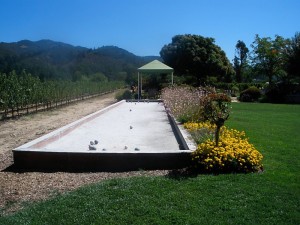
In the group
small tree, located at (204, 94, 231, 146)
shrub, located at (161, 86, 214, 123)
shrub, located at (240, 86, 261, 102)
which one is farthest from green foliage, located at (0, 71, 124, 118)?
shrub, located at (240, 86, 261, 102)

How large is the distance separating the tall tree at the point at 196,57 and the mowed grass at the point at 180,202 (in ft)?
101

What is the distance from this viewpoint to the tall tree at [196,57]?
119 ft

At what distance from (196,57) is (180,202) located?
107 ft

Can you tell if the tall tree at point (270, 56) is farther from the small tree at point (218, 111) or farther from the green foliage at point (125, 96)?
the small tree at point (218, 111)

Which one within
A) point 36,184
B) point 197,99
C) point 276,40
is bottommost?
point 36,184

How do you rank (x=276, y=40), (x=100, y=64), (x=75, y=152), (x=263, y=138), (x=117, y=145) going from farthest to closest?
(x=100, y=64), (x=276, y=40), (x=263, y=138), (x=117, y=145), (x=75, y=152)

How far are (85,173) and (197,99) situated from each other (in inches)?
227

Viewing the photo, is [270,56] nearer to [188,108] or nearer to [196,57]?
[196,57]

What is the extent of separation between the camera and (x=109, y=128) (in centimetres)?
1070

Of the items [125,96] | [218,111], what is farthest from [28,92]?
[218,111]

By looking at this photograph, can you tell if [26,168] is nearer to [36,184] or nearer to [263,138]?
[36,184]

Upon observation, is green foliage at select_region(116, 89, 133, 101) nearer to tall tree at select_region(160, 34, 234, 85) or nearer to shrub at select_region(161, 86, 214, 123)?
tall tree at select_region(160, 34, 234, 85)

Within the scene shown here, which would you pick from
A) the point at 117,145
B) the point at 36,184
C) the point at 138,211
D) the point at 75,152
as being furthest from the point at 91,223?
the point at 117,145

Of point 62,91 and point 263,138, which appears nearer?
point 263,138
